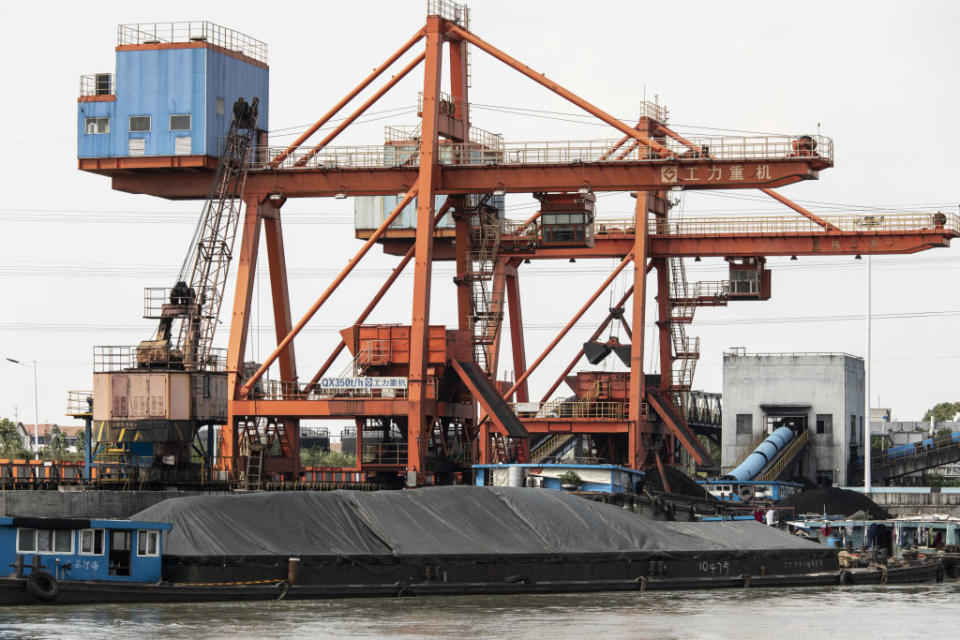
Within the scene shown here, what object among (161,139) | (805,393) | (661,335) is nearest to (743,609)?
(161,139)

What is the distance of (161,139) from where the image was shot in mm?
63000

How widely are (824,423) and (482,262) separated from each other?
3940 centimetres

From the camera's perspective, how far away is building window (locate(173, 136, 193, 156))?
206ft

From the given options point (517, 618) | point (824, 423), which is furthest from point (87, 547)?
point (824, 423)

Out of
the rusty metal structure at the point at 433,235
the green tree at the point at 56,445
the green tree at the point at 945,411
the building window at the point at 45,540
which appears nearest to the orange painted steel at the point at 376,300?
the rusty metal structure at the point at 433,235

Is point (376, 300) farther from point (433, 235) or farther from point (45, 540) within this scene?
point (45, 540)

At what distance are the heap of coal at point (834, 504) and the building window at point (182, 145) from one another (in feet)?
99.7

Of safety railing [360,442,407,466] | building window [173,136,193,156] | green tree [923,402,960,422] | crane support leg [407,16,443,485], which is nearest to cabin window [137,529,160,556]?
crane support leg [407,16,443,485]

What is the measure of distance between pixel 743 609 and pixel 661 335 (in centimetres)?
3755

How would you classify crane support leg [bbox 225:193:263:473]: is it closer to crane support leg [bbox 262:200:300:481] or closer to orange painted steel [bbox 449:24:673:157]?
crane support leg [bbox 262:200:300:481]

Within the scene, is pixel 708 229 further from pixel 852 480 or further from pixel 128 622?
pixel 128 622

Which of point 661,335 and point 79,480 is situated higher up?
point 661,335

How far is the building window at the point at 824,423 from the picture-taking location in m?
98.8

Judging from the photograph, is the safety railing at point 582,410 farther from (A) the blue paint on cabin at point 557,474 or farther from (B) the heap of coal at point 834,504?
(A) the blue paint on cabin at point 557,474
